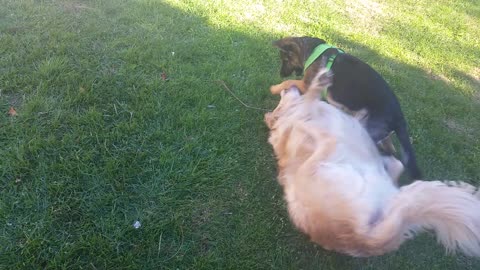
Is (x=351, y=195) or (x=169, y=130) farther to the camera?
(x=169, y=130)

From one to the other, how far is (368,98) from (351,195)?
4.74 feet

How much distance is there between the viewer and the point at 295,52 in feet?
13.8

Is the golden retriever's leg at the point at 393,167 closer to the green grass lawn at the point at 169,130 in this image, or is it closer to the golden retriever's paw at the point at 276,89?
the green grass lawn at the point at 169,130

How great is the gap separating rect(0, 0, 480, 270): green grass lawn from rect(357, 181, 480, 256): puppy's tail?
27.0 inches

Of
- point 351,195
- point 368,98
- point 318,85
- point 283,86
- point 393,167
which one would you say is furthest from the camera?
point 283,86

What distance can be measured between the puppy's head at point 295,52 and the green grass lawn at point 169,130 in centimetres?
15

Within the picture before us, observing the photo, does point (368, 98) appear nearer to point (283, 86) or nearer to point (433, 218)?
point (283, 86)

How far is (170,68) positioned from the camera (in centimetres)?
401

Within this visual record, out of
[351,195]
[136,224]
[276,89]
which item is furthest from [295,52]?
[136,224]

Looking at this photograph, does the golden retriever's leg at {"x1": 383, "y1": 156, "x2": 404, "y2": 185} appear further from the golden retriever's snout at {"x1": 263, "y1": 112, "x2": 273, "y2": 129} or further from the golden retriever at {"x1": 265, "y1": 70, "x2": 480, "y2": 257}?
the golden retriever's snout at {"x1": 263, "y1": 112, "x2": 273, "y2": 129}

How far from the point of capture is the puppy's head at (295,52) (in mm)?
4156

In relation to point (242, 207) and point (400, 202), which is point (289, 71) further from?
point (400, 202)

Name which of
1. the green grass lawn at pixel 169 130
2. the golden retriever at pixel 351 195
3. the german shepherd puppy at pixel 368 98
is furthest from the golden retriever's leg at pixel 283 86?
the golden retriever at pixel 351 195

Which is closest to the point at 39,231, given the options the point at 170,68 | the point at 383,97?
the point at 170,68
